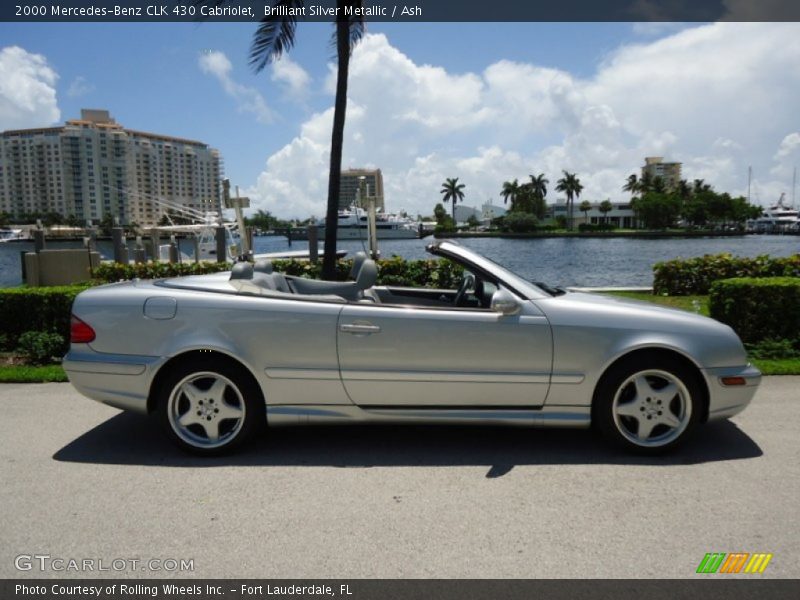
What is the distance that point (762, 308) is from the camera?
24.5ft

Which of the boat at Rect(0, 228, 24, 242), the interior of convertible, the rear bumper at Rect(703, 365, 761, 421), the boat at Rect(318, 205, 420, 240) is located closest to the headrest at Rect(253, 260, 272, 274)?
the interior of convertible

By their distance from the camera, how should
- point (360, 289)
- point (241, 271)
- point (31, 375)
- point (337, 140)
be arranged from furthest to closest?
1. point (337, 140)
2. point (31, 375)
3. point (360, 289)
4. point (241, 271)

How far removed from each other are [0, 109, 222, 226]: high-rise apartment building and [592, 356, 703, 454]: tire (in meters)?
124

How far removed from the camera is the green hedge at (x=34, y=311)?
7574mm

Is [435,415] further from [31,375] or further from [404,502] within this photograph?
[31,375]

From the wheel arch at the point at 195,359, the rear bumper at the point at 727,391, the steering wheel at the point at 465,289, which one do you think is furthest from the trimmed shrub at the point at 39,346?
the rear bumper at the point at 727,391

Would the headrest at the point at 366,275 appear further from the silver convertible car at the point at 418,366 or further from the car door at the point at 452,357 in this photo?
the car door at the point at 452,357

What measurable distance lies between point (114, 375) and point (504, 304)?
8.75 ft

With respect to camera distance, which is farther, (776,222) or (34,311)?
(776,222)

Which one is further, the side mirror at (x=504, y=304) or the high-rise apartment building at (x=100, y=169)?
the high-rise apartment building at (x=100, y=169)

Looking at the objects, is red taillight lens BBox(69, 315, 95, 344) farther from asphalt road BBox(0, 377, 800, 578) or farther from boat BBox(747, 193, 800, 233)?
boat BBox(747, 193, 800, 233)

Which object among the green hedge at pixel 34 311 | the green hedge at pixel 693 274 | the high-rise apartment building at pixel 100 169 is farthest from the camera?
the high-rise apartment building at pixel 100 169
